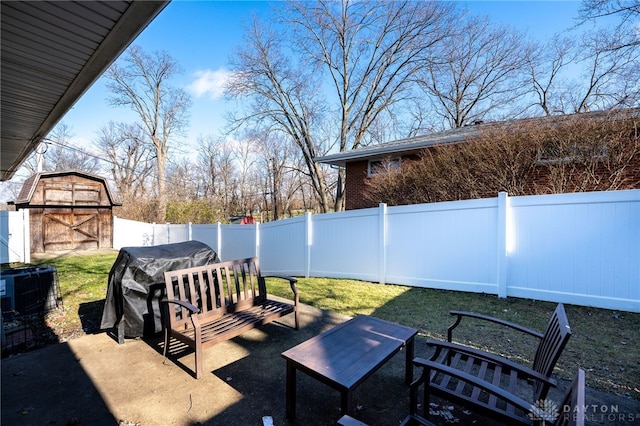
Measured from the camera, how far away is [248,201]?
2667 centimetres

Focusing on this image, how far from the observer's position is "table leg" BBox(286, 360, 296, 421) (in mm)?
2379

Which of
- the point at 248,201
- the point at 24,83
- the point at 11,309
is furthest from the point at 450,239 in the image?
the point at 248,201


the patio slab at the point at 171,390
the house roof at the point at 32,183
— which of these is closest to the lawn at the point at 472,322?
the patio slab at the point at 171,390

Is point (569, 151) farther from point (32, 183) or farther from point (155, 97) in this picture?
point (155, 97)

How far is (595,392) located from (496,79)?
69.3ft

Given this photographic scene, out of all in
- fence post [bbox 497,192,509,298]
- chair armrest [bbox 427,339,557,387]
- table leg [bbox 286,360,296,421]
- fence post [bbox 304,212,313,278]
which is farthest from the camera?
fence post [bbox 304,212,313,278]

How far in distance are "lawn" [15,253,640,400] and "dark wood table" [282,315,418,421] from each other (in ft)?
4.70

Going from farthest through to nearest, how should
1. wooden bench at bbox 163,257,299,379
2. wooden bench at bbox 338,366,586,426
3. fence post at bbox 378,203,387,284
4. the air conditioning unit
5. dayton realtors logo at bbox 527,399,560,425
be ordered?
fence post at bbox 378,203,387,284 < the air conditioning unit < wooden bench at bbox 163,257,299,379 < dayton realtors logo at bbox 527,399,560,425 < wooden bench at bbox 338,366,586,426

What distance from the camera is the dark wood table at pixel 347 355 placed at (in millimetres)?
2137

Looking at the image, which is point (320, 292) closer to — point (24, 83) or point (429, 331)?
point (429, 331)

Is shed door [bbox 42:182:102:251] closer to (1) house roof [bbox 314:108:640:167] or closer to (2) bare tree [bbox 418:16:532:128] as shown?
(1) house roof [bbox 314:108:640:167]

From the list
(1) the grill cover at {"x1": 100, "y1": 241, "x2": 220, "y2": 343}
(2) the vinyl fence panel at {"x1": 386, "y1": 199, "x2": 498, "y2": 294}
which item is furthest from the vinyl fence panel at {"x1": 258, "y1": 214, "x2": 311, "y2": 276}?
(1) the grill cover at {"x1": 100, "y1": 241, "x2": 220, "y2": 343}

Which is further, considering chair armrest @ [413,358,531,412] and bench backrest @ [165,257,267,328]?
bench backrest @ [165,257,267,328]

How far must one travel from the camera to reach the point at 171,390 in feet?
9.21
